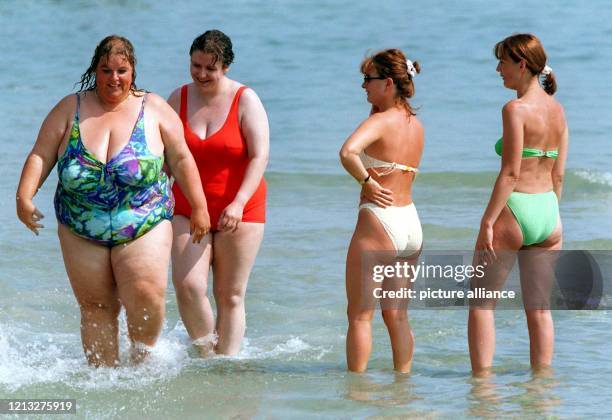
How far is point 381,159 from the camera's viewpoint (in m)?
6.03

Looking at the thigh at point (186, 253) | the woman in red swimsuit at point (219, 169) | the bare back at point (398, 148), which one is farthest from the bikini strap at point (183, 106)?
the bare back at point (398, 148)

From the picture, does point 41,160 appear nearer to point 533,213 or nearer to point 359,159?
point 359,159

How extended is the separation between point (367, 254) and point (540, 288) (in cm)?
98

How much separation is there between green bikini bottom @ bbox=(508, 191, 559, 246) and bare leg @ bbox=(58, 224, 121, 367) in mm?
2093

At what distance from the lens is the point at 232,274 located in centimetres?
663

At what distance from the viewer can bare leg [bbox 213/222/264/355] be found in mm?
6551

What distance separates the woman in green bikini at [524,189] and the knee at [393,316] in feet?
1.21

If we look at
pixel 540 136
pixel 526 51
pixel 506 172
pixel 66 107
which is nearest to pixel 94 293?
pixel 66 107

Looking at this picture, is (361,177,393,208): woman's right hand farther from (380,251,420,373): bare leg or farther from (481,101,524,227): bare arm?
(481,101,524,227): bare arm

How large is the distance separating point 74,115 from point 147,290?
0.94m

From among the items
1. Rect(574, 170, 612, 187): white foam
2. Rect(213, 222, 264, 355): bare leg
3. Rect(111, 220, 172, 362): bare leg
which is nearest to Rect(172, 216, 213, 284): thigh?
Rect(213, 222, 264, 355): bare leg

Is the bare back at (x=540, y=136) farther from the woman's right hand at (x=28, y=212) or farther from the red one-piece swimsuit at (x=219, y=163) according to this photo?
the woman's right hand at (x=28, y=212)

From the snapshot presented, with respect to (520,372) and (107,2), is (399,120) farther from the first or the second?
(107,2)

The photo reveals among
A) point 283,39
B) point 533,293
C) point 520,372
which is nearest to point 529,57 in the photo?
point 533,293
